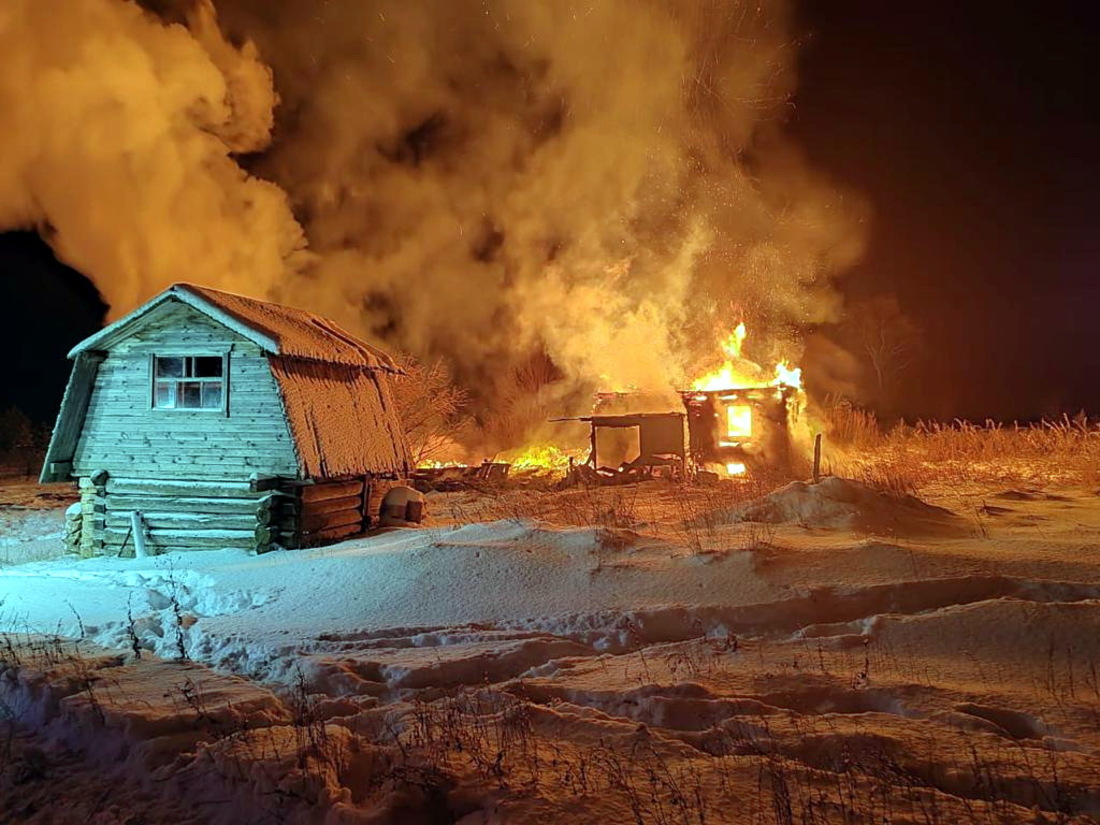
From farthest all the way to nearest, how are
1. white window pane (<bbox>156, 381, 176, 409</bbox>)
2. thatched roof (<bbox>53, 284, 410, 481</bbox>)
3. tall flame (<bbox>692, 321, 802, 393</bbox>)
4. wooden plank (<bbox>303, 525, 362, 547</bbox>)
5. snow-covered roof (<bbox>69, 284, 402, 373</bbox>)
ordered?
tall flame (<bbox>692, 321, 802, 393</bbox>)
white window pane (<bbox>156, 381, 176, 409</bbox>)
wooden plank (<bbox>303, 525, 362, 547</bbox>)
thatched roof (<bbox>53, 284, 410, 481</bbox>)
snow-covered roof (<bbox>69, 284, 402, 373</bbox>)

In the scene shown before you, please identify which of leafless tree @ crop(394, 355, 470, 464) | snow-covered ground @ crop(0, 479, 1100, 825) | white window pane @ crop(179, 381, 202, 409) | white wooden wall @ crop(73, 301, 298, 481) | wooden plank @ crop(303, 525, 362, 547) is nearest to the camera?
snow-covered ground @ crop(0, 479, 1100, 825)

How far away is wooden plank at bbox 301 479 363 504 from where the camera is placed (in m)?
16.0

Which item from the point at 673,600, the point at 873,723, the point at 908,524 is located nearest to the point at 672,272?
the point at 908,524

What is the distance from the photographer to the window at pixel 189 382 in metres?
16.2

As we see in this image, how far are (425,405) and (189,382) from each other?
19332mm

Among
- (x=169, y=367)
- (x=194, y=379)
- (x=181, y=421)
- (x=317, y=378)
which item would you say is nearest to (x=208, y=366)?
(x=194, y=379)

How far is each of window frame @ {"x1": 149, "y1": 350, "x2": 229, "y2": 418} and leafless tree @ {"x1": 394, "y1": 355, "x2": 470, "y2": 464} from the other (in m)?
17.4

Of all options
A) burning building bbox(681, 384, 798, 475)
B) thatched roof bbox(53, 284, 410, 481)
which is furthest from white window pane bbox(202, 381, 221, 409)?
burning building bbox(681, 384, 798, 475)

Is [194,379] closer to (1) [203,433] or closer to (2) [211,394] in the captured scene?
(2) [211,394]

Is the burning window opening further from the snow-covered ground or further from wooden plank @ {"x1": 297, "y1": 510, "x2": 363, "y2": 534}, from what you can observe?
the snow-covered ground

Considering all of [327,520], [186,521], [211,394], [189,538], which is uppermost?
[211,394]

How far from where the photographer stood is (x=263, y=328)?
15281 mm

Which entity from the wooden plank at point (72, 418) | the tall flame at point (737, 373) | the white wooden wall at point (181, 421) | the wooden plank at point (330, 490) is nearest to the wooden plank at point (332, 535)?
the wooden plank at point (330, 490)

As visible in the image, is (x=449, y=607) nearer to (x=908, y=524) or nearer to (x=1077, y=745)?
(x=1077, y=745)
